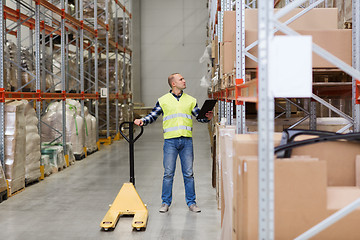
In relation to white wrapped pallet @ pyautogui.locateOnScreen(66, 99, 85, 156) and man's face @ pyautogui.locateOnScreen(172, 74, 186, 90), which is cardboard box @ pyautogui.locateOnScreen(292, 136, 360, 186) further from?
white wrapped pallet @ pyautogui.locateOnScreen(66, 99, 85, 156)

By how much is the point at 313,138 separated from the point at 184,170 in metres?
3.16

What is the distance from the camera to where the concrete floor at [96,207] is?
500 cm

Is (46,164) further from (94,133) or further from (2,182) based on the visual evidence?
(94,133)

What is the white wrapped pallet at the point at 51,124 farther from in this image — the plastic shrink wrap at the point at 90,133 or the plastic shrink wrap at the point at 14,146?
the plastic shrink wrap at the point at 14,146

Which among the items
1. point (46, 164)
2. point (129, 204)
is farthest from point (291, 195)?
point (46, 164)

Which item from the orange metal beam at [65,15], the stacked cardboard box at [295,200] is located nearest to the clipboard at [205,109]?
the stacked cardboard box at [295,200]

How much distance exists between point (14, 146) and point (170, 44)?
19.2 m

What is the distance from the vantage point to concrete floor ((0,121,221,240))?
5004 millimetres

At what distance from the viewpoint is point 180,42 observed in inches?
992

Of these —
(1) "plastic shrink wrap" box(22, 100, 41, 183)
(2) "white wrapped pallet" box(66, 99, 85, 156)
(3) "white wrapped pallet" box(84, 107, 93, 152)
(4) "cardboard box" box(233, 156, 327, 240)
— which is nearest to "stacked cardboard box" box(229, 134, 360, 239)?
(4) "cardboard box" box(233, 156, 327, 240)

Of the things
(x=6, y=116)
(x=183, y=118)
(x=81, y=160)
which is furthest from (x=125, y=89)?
(x=183, y=118)

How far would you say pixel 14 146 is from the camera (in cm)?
684

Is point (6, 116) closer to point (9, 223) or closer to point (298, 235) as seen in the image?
point (9, 223)

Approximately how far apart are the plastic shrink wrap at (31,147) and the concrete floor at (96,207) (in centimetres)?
21
